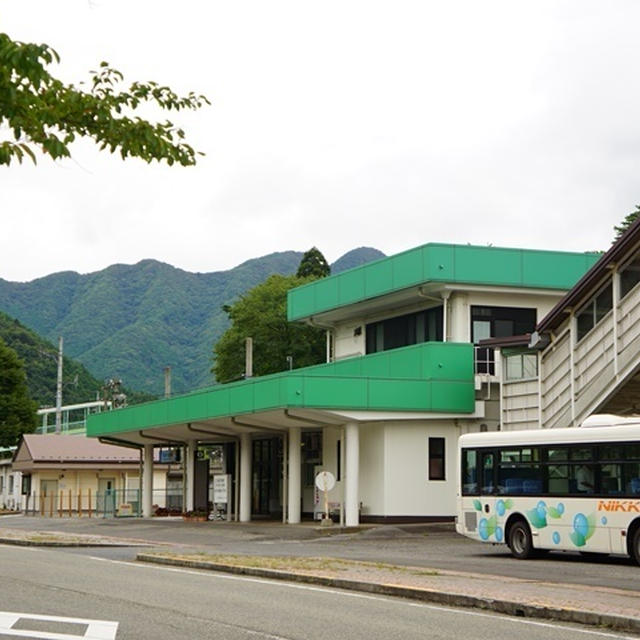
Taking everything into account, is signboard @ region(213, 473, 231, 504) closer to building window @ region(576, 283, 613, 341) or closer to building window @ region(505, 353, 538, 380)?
building window @ region(505, 353, 538, 380)

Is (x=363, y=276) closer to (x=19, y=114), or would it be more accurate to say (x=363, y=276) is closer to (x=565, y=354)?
(x=565, y=354)

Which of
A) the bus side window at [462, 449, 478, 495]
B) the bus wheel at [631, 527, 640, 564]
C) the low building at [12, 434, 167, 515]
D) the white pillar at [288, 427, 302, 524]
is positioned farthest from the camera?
the low building at [12, 434, 167, 515]

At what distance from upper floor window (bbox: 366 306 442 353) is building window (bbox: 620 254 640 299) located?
11.8 m

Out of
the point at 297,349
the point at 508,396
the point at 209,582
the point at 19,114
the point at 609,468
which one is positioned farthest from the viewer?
the point at 297,349

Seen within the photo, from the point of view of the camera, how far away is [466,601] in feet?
50.5

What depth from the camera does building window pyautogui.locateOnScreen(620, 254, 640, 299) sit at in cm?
2978

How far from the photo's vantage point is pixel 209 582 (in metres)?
18.8

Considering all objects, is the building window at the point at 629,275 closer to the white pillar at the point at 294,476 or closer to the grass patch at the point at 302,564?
the grass patch at the point at 302,564

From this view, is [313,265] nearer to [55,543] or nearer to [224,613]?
[55,543]

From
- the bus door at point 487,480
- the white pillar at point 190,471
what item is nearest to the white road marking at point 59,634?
the bus door at point 487,480

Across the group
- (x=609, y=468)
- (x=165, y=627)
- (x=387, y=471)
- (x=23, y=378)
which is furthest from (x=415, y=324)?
(x=23, y=378)

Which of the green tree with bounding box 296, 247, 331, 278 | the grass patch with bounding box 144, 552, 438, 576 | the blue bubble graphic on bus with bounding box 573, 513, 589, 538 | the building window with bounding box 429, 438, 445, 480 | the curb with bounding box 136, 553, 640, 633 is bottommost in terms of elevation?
the curb with bounding box 136, 553, 640, 633

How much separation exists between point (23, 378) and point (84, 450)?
12761mm

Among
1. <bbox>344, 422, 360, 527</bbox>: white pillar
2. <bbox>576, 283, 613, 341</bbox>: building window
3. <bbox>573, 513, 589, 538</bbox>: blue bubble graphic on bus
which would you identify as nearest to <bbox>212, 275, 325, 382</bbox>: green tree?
<bbox>344, 422, 360, 527</bbox>: white pillar
